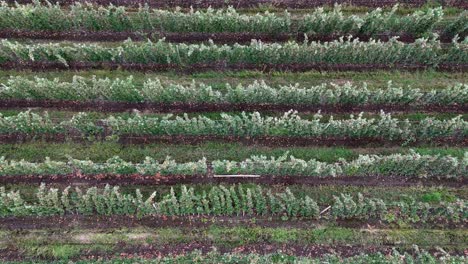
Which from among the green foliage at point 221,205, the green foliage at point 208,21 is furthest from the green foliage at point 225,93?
the green foliage at point 221,205

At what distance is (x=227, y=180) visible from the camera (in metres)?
24.2

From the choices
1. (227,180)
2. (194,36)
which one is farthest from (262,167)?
(194,36)

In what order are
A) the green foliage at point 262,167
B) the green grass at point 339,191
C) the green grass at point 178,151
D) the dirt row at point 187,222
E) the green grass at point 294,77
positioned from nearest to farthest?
the green foliage at point 262,167 < the dirt row at point 187,222 < the green grass at point 339,191 < the green grass at point 178,151 < the green grass at point 294,77

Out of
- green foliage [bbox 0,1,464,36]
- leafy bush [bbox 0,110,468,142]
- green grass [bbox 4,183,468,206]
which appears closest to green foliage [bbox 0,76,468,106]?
leafy bush [bbox 0,110,468,142]

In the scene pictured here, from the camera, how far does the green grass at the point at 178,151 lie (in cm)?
2467

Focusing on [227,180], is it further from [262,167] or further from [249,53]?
[249,53]

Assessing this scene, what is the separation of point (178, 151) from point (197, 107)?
2.87m

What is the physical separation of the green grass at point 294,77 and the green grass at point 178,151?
13.4ft

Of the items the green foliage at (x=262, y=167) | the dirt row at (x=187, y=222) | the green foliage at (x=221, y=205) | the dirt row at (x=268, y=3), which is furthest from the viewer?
the dirt row at (x=268, y=3)

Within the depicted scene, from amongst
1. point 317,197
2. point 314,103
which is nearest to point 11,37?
point 314,103

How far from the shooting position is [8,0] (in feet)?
94.8

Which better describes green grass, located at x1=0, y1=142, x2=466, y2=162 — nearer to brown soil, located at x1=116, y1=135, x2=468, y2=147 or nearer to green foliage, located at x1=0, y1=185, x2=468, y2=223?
brown soil, located at x1=116, y1=135, x2=468, y2=147

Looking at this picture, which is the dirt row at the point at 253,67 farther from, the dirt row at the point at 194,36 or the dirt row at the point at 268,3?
the dirt row at the point at 268,3

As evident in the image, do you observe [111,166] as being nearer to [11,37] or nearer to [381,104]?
[11,37]
